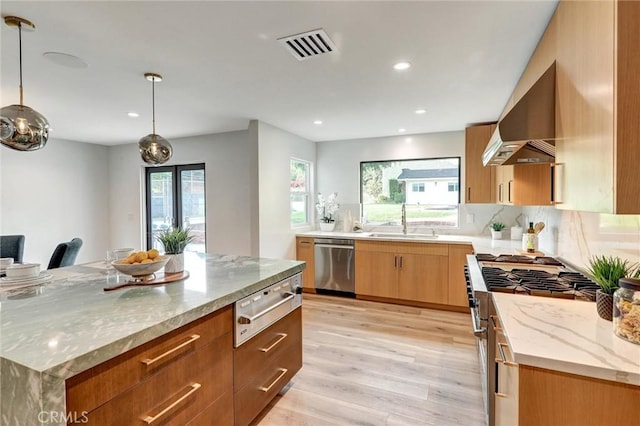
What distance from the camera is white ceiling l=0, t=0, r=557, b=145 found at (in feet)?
5.30

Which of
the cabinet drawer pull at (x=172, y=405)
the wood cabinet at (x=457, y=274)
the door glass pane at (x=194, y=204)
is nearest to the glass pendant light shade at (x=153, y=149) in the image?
the cabinet drawer pull at (x=172, y=405)

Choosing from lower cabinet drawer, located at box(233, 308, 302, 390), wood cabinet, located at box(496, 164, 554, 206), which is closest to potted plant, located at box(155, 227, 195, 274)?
lower cabinet drawer, located at box(233, 308, 302, 390)

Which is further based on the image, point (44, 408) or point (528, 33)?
point (528, 33)

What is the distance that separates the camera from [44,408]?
85 cm

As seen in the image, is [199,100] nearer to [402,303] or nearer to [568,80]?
[568,80]

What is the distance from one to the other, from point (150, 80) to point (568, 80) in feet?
9.18

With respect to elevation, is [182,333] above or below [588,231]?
below

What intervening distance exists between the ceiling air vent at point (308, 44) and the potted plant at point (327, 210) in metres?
3.04

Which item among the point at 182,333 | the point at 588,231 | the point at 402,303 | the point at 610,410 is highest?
the point at 588,231

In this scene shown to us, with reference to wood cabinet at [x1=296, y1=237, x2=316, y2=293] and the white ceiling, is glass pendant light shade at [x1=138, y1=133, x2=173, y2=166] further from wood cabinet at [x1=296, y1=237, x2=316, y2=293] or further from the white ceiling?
wood cabinet at [x1=296, y1=237, x2=316, y2=293]

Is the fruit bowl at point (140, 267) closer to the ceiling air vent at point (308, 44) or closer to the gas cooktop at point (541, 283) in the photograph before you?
the ceiling air vent at point (308, 44)

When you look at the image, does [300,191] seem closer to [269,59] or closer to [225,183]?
[225,183]

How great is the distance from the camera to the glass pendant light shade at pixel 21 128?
1.72m

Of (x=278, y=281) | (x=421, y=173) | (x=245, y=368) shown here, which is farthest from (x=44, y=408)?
(x=421, y=173)
